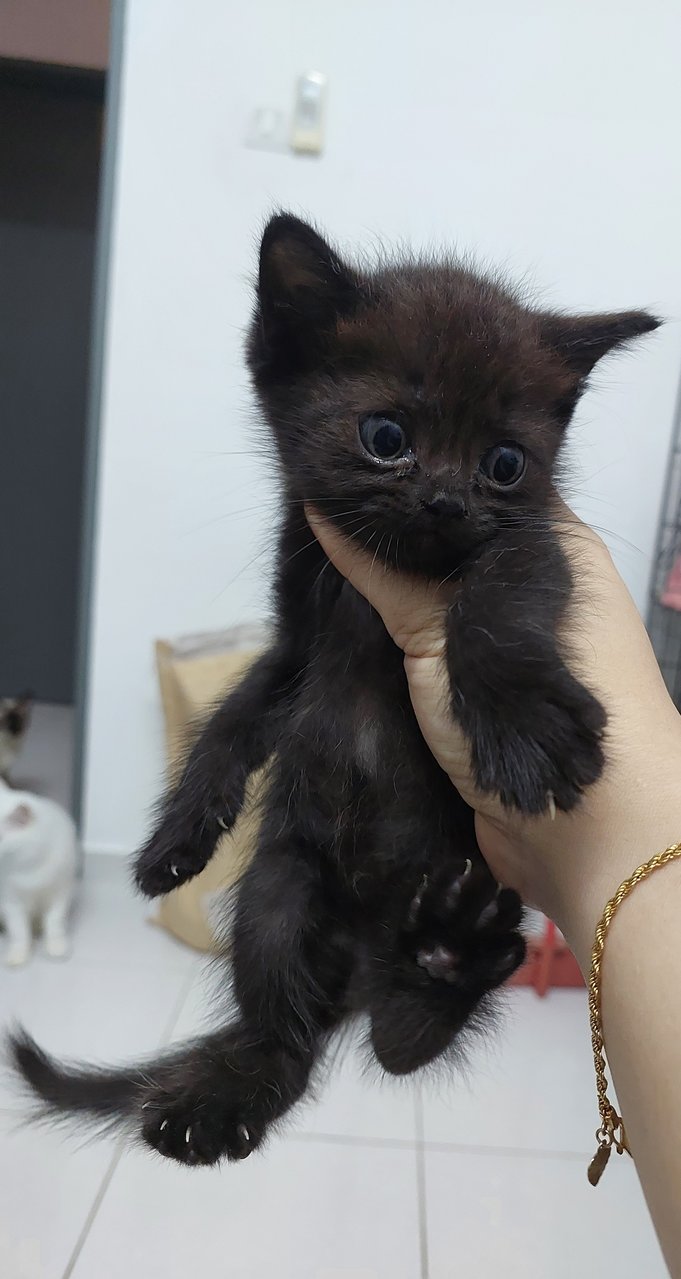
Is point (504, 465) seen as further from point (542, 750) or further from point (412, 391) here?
point (542, 750)

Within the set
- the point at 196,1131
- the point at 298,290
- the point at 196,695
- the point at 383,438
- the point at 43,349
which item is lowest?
the point at 196,695

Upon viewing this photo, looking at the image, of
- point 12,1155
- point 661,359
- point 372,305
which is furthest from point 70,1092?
point 661,359

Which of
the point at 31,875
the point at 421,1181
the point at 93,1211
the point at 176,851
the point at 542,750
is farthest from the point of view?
the point at 31,875

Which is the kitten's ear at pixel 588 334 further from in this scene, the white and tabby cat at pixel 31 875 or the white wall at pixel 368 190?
the white and tabby cat at pixel 31 875

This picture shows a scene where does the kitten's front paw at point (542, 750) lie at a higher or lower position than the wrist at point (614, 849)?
higher

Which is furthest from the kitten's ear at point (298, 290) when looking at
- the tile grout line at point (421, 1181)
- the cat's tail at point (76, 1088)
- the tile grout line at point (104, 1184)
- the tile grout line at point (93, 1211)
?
the tile grout line at point (421, 1181)

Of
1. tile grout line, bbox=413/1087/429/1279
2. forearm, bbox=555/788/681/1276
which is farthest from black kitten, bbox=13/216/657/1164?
tile grout line, bbox=413/1087/429/1279

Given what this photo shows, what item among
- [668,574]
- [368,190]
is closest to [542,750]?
[668,574]
